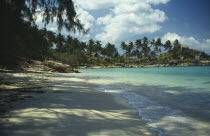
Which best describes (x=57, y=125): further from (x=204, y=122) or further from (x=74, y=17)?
(x=74, y=17)

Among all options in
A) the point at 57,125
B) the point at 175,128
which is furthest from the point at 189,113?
the point at 57,125

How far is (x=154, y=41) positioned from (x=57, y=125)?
124 m

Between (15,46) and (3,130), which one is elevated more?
(15,46)

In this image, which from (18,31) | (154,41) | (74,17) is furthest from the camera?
(154,41)

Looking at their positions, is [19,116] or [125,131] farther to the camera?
[19,116]

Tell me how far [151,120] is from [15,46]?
4.18 m

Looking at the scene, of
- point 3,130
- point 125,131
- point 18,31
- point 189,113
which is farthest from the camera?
point 189,113

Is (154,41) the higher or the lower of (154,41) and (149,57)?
the higher

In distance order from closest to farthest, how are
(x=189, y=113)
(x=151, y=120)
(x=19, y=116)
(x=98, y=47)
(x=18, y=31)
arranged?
(x=19, y=116) → (x=151, y=120) → (x=18, y=31) → (x=189, y=113) → (x=98, y=47)

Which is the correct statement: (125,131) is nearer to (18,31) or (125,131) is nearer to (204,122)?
(204,122)

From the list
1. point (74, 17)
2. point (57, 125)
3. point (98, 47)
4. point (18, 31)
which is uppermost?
point (98, 47)

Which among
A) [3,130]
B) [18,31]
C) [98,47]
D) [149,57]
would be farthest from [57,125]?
[149,57]

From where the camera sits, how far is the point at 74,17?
6031 mm

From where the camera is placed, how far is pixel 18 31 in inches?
160
